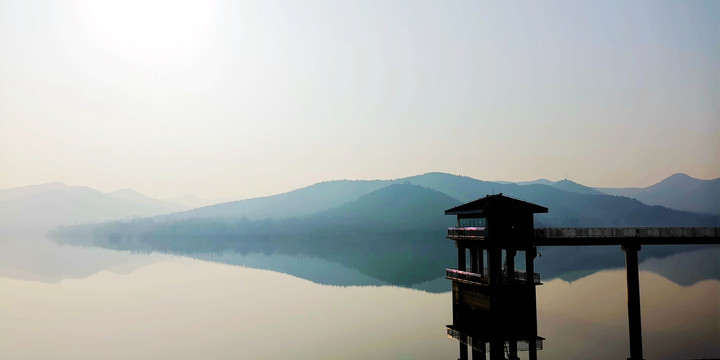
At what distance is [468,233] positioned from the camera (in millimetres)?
53250

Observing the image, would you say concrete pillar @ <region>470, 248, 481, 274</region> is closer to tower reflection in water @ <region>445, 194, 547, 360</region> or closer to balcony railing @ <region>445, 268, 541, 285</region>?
balcony railing @ <region>445, 268, 541, 285</region>

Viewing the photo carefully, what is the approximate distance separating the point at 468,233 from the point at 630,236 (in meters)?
15.9

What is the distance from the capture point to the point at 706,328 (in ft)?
222

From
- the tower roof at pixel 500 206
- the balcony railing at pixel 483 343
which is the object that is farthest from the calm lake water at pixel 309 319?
the tower roof at pixel 500 206

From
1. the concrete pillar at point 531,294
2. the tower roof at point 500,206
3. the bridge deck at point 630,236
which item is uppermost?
the tower roof at point 500,206

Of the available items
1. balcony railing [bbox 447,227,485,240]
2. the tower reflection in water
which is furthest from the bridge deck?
balcony railing [bbox 447,227,485,240]

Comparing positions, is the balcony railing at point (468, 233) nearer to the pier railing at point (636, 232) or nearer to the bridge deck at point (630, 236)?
the bridge deck at point (630, 236)

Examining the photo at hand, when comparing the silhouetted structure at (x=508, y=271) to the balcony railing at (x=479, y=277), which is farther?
the balcony railing at (x=479, y=277)

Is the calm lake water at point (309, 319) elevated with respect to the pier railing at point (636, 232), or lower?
lower

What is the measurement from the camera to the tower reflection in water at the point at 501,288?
48.4 meters

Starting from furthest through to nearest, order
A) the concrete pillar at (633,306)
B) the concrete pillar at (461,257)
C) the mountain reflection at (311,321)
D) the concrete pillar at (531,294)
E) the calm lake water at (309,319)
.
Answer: the calm lake water at (309,319), the mountain reflection at (311,321), the concrete pillar at (461,257), the concrete pillar at (633,306), the concrete pillar at (531,294)

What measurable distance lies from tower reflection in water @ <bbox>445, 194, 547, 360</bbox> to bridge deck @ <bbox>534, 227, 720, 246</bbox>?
3.66 metres

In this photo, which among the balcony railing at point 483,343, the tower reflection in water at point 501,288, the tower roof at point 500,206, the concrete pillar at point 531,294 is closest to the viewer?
the tower reflection in water at point 501,288

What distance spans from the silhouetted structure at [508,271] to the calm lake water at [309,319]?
13.9ft
